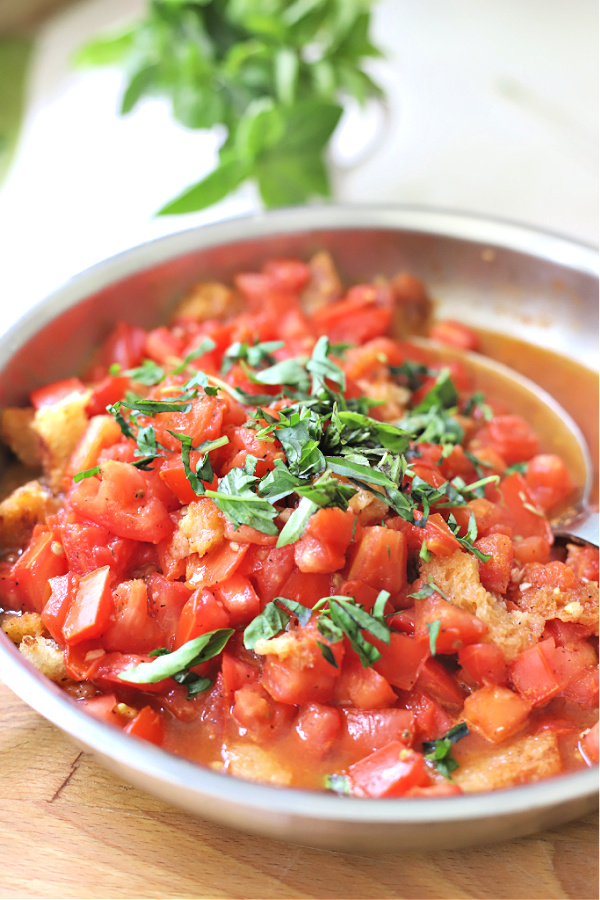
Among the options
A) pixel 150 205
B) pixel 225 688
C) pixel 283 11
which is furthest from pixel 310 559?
pixel 283 11

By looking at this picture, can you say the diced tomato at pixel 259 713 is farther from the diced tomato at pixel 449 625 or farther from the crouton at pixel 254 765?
the diced tomato at pixel 449 625

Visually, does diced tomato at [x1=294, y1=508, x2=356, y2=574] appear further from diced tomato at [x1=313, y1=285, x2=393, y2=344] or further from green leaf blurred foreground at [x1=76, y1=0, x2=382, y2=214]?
green leaf blurred foreground at [x1=76, y1=0, x2=382, y2=214]

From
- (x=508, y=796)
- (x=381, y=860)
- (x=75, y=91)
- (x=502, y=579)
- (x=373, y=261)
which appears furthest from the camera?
(x=75, y=91)

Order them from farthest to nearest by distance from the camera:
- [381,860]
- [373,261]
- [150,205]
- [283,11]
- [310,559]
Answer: [150,205], [283,11], [373,261], [310,559], [381,860]

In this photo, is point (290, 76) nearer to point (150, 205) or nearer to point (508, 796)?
point (150, 205)

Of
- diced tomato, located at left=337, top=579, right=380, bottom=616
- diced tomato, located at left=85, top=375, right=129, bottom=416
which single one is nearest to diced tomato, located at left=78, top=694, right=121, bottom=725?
diced tomato, located at left=337, top=579, right=380, bottom=616
